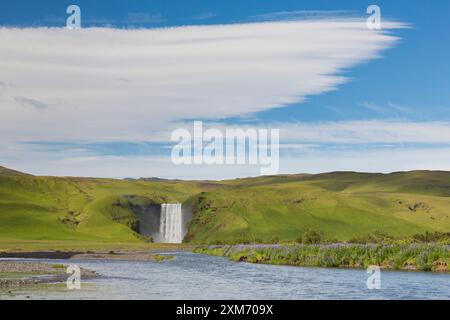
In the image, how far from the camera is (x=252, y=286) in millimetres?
55562

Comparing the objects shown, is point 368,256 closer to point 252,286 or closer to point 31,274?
point 252,286

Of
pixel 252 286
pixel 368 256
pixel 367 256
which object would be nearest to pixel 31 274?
pixel 252 286

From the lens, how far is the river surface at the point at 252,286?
48094 millimetres

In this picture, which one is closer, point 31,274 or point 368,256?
point 31,274

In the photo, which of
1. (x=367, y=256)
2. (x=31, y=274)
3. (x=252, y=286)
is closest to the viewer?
(x=252, y=286)

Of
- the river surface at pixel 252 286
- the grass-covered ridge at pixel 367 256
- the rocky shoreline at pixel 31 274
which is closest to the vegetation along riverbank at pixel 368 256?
the grass-covered ridge at pixel 367 256

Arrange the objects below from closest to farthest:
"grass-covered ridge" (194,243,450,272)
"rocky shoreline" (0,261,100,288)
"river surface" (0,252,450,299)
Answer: "river surface" (0,252,450,299) → "rocky shoreline" (0,261,100,288) → "grass-covered ridge" (194,243,450,272)

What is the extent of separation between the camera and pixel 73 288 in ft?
171

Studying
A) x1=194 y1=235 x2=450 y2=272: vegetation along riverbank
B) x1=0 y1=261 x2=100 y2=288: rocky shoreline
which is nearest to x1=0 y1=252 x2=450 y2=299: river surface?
x1=0 y1=261 x2=100 y2=288: rocky shoreline

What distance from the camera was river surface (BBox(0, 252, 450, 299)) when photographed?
158 feet

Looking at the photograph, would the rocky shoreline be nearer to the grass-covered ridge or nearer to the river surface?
the river surface
